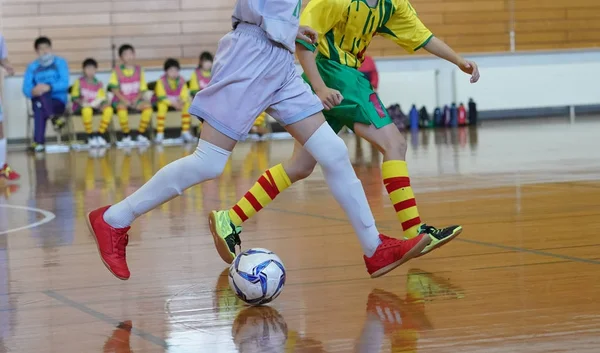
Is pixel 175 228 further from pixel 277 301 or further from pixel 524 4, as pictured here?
pixel 524 4

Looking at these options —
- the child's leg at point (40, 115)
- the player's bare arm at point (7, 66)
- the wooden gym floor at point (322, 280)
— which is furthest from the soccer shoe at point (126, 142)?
the wooden gym floor at point (322, 280)

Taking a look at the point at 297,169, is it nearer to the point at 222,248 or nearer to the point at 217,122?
the point at 222,248

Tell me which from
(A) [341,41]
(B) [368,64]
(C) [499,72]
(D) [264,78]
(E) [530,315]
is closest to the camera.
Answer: (E) [530,315]

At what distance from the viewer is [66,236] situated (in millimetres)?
5590

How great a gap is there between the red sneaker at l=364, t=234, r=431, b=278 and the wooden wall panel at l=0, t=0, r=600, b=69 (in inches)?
532

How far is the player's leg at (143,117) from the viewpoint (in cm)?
1605

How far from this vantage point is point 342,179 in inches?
154

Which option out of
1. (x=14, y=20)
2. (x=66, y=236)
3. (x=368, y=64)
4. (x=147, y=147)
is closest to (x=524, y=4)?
(x=368, y=64)

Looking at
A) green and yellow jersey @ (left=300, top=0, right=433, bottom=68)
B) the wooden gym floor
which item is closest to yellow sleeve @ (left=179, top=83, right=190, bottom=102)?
the wooden gym floor

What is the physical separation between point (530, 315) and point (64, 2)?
14710mm

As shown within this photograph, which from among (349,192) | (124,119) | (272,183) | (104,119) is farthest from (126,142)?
(349,192)

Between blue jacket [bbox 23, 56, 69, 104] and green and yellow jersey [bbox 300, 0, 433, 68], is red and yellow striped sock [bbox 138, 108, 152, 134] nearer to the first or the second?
blue jacket [bbox 23, 56, 69, 104]

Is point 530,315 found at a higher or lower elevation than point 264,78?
lower

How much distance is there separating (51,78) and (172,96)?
187 cm
